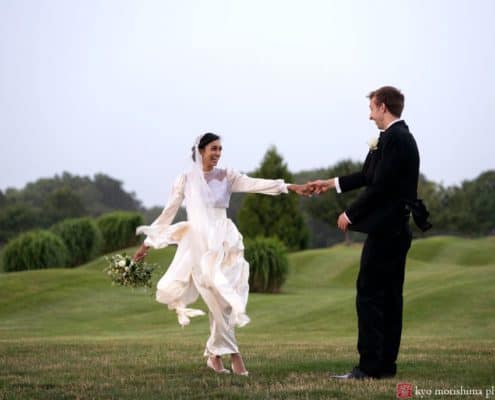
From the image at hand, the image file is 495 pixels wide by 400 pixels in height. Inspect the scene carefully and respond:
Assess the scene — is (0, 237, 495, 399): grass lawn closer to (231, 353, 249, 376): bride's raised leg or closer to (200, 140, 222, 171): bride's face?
(231, 353, 249, 376): bride's raised leg

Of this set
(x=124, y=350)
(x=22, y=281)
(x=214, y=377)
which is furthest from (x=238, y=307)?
(x=22, y=281)

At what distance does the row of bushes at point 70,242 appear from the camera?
36344mm

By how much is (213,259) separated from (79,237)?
1350 inches

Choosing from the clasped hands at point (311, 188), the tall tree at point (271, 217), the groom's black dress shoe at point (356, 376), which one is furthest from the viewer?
the tall tree at point (271, 217)

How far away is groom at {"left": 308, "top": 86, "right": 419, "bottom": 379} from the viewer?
795cm

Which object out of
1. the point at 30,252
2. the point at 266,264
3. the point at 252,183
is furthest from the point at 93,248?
the point at 252,183

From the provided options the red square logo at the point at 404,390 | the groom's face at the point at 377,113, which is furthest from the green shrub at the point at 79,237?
the red square logo at the point at 404,390

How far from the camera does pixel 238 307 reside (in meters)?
8.35

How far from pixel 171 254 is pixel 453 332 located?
2196cm

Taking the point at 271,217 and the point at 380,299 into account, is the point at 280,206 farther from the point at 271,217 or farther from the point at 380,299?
the point at 380,299

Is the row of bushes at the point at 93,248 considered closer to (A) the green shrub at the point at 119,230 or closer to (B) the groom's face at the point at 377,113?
(A) the green shrub at the point at 119,230

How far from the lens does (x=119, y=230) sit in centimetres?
4497

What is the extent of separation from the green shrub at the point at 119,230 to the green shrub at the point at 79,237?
7.11 feet

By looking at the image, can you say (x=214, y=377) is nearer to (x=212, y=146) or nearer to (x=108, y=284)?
(x=212, y=146)
